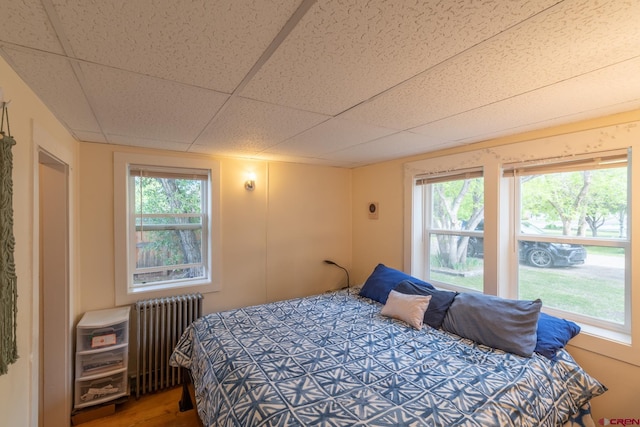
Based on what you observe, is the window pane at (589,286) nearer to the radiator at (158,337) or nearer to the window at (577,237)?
the window at (577,237)

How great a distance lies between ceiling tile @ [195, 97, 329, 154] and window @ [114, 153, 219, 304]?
2.05 ft

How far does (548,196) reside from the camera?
2.22 metres

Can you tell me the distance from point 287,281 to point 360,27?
117 inches

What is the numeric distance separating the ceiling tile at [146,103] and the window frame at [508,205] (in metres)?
2.16

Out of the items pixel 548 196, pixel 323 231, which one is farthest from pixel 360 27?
pixel 323 231

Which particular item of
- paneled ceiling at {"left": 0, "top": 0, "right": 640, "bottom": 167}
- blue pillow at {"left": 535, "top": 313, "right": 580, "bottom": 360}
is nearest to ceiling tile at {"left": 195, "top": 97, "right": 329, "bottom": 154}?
paneled ceiling at {"left": 0, "top": 0, "right": 640, "bottom": 167}

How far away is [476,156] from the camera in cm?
252

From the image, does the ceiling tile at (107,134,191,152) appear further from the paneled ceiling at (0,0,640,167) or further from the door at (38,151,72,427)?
the door at (38,151,72,427)

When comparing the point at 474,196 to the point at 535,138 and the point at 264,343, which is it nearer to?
the point at 535,138

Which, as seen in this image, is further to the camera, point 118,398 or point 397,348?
point 118,398

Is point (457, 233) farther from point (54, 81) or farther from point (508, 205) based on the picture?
point (54, 81)

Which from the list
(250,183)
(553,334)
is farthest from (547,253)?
(250,183)

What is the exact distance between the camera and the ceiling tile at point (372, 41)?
33.3 inches

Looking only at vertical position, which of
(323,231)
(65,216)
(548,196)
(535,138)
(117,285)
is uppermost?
(535,138)
